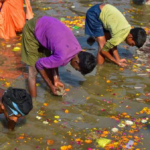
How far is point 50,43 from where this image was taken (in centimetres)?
454

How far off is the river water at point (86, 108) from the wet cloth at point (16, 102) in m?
0.48

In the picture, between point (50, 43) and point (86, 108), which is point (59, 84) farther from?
point (50, 43)

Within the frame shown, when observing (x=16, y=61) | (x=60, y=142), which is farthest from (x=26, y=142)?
(x=16, y=61)

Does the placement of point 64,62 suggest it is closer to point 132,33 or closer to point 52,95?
point 52,95

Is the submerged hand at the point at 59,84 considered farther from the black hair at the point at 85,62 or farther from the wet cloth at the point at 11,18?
the wet cloth at the point at 11,18

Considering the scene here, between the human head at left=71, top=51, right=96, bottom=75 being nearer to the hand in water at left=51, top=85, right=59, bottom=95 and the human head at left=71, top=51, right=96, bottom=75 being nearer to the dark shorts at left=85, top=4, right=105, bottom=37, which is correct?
the hand in water at left=51, top=85, right=59, bottom=95

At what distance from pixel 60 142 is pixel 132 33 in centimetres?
270

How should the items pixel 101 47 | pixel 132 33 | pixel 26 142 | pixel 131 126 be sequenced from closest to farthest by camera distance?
pixel 26 142, pixel 131 126, pixel 132 33, pixel 101 47

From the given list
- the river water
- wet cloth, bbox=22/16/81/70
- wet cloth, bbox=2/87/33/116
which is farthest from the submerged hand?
wet cloth, bbox=2/87/33/116

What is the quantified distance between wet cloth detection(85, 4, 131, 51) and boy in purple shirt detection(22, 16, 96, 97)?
4.67 feet

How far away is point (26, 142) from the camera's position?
403 centimetres

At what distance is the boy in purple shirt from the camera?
4.41 meters

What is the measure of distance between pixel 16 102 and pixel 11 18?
4.55 meters

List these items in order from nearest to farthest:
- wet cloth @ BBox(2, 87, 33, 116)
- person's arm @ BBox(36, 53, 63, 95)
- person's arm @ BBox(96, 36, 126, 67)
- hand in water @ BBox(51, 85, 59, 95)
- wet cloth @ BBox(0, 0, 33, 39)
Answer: wet cloth @ BBox(2, 87, 33, 116) → person's arm @ BBox(36, 53, 63, 95) → hand in water @ BBox(51, 85, 59, 95) → person's arm @ BBox(96, 36, 126, 67) → wet cloth @ BBox(0, 0, 33, 39)
